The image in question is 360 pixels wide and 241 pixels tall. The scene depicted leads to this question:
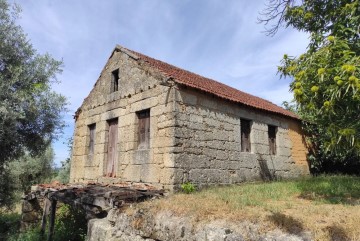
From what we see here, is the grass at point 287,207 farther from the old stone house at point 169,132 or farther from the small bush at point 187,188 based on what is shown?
the old stone house at point 169,132

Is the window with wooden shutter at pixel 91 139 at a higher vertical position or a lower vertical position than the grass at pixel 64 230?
higher

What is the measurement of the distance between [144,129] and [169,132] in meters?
1.36

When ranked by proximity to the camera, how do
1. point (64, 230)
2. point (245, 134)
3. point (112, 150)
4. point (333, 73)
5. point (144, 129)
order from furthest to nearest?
1. point (245, 134)
2. point (112, 150)
3. point (64, 230)
4. point (144, 129)
5. point (333, 73)

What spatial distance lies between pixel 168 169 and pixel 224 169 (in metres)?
2.10

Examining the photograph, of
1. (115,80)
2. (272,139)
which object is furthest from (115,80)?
(272,139)

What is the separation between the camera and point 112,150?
1001cm

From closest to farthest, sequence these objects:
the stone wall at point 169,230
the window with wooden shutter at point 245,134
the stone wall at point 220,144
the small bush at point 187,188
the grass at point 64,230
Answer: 1. the stone wall at point 169,230
2. the small bush at point 187,188
3. the stone wall at point 220,144
4. the grass at point 64,230
5. the window with wooden shutter at point 245,134

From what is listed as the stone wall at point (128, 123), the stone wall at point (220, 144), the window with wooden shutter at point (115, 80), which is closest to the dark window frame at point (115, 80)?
the window with wooden shutter at point (115, 80)

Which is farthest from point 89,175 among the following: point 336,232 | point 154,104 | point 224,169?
point 336,232

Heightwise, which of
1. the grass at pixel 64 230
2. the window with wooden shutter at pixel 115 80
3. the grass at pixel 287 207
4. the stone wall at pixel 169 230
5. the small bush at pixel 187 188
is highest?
the window with wooden shutter at pixel 115 80

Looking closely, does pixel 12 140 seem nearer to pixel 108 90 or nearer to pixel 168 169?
pixel 108 90

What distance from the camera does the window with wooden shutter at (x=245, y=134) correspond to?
1004cm

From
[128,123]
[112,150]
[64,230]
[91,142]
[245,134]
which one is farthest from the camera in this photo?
[91,142]

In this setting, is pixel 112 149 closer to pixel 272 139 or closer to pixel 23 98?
pixel 23 98
